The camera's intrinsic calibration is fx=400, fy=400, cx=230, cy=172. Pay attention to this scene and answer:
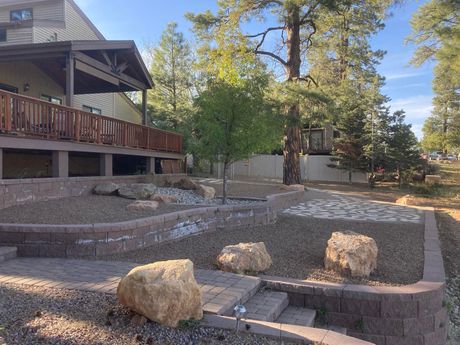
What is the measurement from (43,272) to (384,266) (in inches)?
185

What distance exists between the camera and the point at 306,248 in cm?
704

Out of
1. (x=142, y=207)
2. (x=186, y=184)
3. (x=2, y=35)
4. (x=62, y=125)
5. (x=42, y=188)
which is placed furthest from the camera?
(x=2, y=35)

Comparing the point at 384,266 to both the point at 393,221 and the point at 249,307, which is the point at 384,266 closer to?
the point at 249,307

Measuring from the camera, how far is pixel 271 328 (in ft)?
11.1

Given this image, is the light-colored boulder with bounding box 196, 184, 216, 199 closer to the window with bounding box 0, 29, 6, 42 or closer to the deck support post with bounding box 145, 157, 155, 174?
the deck support post with bounding box 145, 157, 155, 174

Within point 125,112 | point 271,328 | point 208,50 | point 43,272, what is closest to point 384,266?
point 271,328

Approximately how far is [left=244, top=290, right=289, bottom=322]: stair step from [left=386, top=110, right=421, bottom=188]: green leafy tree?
1699 cm

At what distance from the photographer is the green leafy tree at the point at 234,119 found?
933 cm

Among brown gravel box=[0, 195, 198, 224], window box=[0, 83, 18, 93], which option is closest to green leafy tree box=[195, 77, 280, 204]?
brown gravel box=[0, 195, 198, 224]

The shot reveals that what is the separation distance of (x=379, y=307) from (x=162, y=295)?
2.73 metres

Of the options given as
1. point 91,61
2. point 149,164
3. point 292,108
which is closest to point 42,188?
point 91,61

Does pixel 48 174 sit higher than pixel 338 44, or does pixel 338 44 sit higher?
pixel 338 44

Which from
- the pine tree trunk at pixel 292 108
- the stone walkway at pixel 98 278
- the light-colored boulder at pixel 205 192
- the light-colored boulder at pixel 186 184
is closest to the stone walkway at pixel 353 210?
the pine tree trunk at pixel 292 108

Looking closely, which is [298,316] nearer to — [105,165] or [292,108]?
[105,165]
